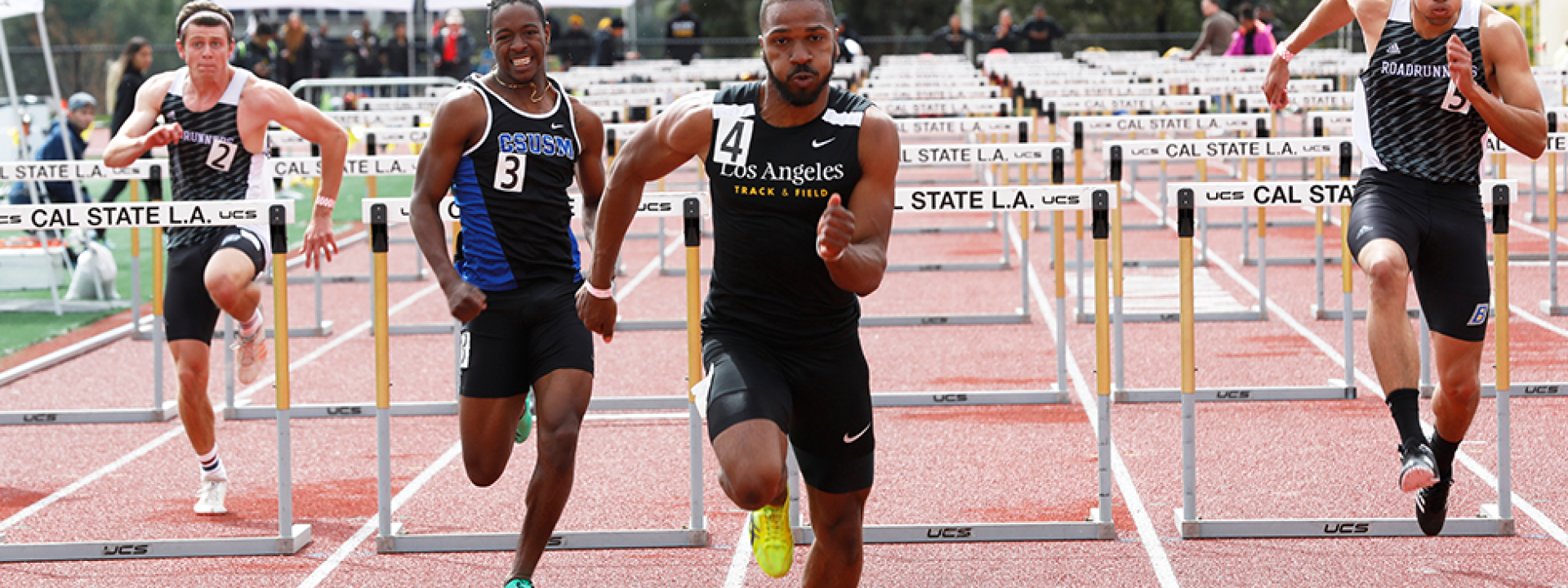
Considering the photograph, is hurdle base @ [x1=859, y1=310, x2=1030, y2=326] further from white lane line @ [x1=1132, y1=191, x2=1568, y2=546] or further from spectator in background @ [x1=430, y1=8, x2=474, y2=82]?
spectator in background @ [x1=430, y1=8, x2=474, y2=82]

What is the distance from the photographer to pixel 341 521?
652cm

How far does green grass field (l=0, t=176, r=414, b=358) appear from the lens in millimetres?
11680

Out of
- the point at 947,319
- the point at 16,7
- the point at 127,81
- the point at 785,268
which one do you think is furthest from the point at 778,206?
the point at 127,81

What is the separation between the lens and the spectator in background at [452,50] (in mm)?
28297

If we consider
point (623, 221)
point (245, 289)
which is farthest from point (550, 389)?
point (245, 289)

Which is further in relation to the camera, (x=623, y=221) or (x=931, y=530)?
(x=931, y=530)

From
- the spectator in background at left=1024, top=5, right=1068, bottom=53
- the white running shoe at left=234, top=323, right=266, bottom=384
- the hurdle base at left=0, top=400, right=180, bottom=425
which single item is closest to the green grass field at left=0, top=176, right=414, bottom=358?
the hurdle base at left=0, top=400, right=180, bottom=425

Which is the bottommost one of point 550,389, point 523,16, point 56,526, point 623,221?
point 56,526

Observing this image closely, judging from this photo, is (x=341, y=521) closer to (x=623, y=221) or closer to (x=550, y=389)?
(x=550, y=389)

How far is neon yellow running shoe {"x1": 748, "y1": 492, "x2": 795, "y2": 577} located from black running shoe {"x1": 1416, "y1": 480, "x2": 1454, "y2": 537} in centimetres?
232

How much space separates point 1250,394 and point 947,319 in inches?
116

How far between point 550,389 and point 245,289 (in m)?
2.04

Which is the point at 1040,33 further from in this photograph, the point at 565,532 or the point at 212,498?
the point at 565,532

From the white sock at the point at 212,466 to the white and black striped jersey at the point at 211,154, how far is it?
32.4 inches
